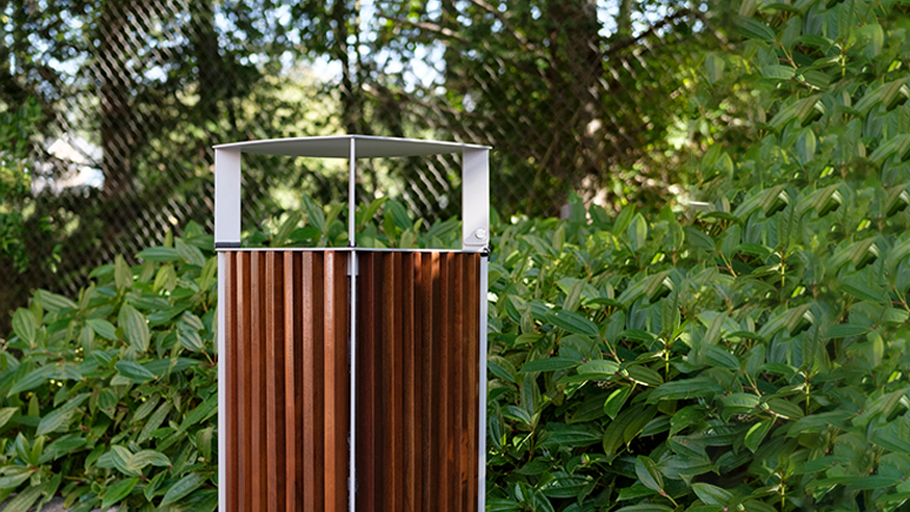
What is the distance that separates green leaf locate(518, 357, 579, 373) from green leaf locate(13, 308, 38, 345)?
7.03 ft

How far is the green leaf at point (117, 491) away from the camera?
2188mm

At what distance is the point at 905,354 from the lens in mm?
1218

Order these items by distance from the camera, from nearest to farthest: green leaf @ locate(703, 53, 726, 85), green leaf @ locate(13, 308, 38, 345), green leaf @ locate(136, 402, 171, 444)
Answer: green leaf @ locate(703, 53, 726, 85) < green leaf @ locate(136, 402, 171, 444) < green leaf @ locate(13, 308, 38, 345)

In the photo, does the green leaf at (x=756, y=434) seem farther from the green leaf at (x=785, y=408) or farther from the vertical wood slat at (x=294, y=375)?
the vertical wood slat at (x=294, y=375)

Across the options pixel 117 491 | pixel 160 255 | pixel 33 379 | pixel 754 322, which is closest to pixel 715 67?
pixel 754 322

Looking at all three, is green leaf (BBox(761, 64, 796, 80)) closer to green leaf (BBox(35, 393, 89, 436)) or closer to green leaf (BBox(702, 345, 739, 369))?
green leaf (BBox(702, 345, 739, 369))

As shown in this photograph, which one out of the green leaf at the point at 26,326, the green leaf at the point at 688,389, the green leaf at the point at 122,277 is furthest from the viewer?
the green leaf at the point at 122,277

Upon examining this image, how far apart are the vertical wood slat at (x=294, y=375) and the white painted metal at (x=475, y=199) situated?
0.37 m

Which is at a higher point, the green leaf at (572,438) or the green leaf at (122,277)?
the green leaf at (122,277)

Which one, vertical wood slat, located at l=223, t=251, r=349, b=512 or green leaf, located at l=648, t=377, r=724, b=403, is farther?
green leaf, located at l=648, t=377, r=724, b=403

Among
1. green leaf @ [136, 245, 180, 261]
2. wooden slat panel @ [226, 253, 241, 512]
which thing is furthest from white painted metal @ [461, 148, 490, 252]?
green leaf @ [136, 245, 180, 261]

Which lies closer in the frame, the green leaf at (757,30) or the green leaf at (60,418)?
the green leaf at (757,30)

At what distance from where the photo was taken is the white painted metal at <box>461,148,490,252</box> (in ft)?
5.28

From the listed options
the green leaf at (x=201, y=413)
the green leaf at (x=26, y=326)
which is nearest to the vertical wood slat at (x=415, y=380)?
the green leaf at (x=201, y=413)
